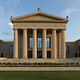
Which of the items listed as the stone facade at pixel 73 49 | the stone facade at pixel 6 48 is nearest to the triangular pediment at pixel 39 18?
the stone facade at pixel 73 49

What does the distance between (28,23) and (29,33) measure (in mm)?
6918

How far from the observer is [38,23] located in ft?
130

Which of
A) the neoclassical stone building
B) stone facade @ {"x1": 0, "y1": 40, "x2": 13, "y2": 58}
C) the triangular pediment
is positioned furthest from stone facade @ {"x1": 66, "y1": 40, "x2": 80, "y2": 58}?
stone facade @ {"x1": 0, "y1": 40, "x2": 13, "y2": 58}

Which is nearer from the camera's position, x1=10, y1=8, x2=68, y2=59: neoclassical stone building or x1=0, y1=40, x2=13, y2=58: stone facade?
x1=10, y1=8, x2=68, y2=59: neoclassical stone building

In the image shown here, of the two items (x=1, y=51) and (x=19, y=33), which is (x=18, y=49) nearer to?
(x=19, y=33)
